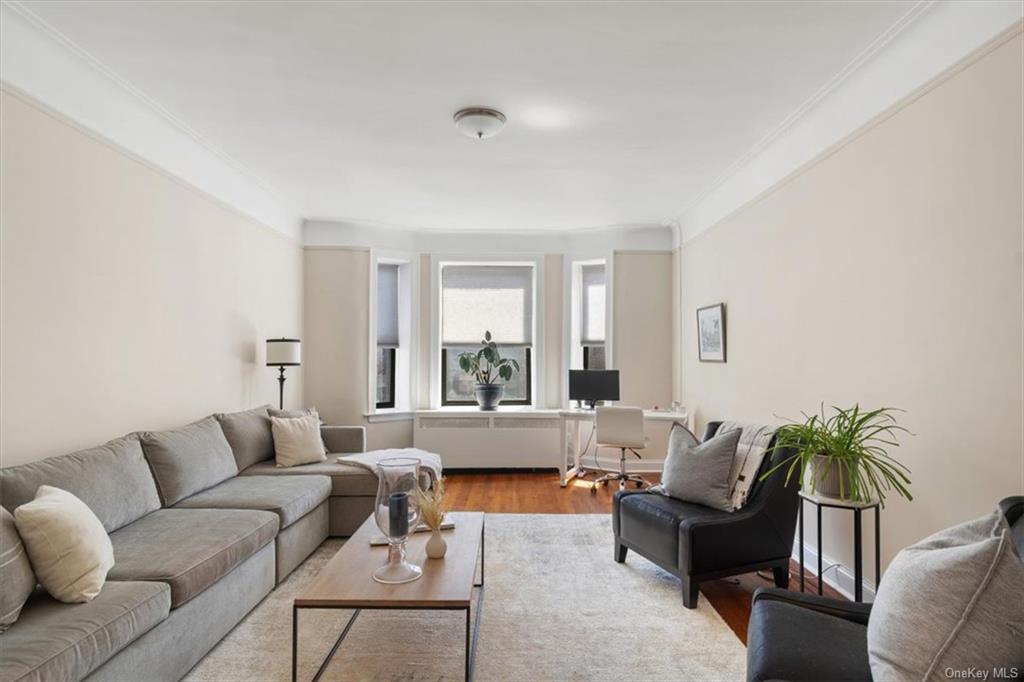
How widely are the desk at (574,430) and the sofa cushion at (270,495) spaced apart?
2.62 metres

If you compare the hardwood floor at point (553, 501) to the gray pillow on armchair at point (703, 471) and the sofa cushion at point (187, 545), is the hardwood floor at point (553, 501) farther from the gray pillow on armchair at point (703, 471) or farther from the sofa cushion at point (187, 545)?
the sofa cushion at point (187, 545)

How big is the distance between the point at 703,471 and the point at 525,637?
1407 mm

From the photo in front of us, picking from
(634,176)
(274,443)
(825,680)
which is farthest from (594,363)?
(825,680)

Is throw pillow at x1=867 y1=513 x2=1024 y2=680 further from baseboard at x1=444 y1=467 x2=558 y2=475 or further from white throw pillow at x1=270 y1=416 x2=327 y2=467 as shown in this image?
baseboard at x1=444 y1=467 x2=558 y2=475

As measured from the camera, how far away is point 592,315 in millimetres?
6805

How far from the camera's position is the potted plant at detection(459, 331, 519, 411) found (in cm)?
655

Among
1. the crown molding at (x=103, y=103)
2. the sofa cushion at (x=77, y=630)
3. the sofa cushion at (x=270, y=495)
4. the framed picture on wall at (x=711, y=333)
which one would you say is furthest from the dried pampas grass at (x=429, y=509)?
the framed picture on wall at (x=711, y=333)

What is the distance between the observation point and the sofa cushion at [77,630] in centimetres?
164

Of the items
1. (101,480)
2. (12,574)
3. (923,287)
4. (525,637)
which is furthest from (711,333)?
(12,574)

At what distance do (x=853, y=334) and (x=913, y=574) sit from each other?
190 cm

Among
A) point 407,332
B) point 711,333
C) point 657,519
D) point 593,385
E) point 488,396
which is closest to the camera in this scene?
point 657,519

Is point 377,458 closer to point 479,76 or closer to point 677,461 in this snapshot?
point 677,461

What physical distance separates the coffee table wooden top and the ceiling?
2.43m

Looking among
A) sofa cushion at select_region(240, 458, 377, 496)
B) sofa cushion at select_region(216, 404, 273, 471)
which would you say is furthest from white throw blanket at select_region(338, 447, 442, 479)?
sofa cushion at select_region(216, 404, 273, 471)
